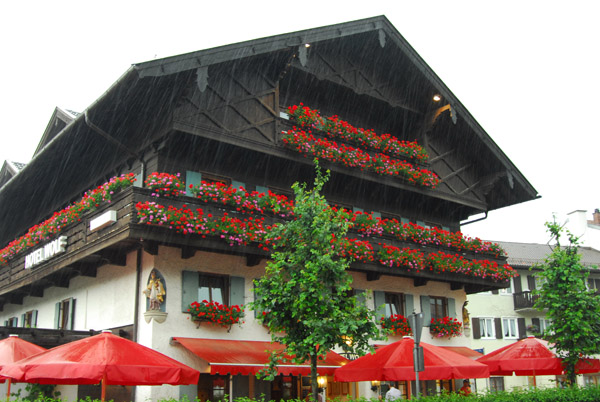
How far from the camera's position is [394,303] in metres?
20.9

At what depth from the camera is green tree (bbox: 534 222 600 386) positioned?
51.8ft

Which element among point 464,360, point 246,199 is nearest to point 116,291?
point 246,199

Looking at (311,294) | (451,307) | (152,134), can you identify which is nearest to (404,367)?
(311,294)

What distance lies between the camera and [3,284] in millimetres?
21453

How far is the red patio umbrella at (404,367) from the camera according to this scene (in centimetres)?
1345

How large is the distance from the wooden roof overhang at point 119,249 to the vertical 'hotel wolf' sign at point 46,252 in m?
0.14

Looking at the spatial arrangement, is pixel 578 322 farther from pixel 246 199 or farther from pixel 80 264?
pixel 80 264

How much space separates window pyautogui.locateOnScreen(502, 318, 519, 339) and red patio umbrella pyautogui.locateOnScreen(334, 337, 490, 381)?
1036 inches

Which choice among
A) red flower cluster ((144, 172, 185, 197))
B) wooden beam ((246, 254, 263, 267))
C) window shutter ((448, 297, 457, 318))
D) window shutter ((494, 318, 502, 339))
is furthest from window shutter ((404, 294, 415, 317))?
window shutter ((494, 318, 502, 339))

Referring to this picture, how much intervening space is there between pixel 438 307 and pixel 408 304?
168cm

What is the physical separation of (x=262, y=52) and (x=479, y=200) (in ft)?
36.0

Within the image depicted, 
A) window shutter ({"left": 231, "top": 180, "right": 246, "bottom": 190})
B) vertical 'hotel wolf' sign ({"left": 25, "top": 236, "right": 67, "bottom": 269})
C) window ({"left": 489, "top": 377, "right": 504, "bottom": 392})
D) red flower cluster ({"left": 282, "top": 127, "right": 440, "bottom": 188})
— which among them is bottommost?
window ({"left": 489, "top": 377, "right": 504, "bottom": 392})

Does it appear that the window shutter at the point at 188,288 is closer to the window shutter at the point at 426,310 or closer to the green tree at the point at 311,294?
the green tree at the point at 311,294

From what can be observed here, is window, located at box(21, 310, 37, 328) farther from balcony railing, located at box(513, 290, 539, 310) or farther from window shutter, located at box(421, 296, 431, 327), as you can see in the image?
balcony railing, located at box(513, 290, 539, 310)
